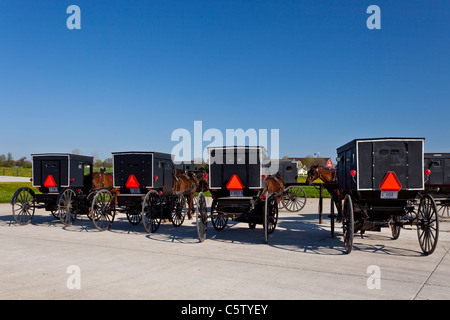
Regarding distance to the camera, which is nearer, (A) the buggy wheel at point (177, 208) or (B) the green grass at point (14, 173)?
(A) the buggy wheel at point (177, 208)

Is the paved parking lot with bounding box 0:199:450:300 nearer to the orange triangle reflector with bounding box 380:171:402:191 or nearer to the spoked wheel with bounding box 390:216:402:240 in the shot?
the spoked wheel with bounding box 390:216:402:240


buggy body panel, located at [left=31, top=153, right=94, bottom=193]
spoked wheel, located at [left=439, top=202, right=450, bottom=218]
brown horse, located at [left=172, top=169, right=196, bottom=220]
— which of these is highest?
buggy body panel, located at [left=31, top=153, right=94, bottom=193]

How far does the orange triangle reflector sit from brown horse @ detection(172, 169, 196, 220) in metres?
7.84

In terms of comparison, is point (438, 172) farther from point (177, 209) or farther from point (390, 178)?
point (177, 209)

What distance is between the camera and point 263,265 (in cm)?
745

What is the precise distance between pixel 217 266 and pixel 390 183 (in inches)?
169

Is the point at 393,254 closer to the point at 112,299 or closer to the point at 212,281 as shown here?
the point at 212,281

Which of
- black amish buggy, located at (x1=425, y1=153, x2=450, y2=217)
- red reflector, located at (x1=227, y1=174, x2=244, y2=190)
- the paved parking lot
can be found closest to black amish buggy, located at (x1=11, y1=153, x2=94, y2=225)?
the paved parking lot

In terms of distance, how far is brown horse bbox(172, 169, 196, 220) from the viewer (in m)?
14.7

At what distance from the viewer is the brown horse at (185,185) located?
14.7 meters

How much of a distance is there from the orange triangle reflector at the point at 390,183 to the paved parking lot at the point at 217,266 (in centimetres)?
149

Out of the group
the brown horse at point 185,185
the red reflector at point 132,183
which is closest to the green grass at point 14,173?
the brown horse at point 185,185

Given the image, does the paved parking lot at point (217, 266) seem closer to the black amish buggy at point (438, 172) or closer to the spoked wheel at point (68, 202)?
the spoked wheel at point (68, 202)
